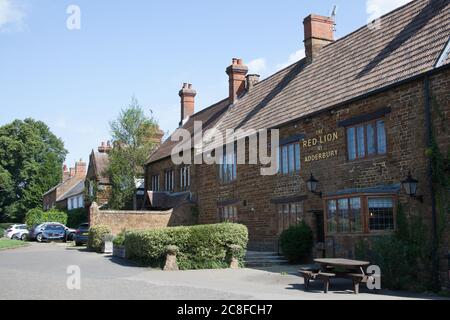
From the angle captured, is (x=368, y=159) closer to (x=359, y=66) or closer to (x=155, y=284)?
(x=359, y=66)

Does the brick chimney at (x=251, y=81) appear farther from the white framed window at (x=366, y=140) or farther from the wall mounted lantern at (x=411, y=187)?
the wall mounted lantern at (x=411, y=187)

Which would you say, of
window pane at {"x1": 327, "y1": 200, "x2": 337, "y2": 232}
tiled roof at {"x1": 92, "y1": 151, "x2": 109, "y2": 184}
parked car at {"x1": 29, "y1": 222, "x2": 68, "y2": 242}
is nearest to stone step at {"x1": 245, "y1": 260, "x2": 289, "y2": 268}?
window pane at {"x1": 327, "y1": 200, "x2": 337, "y2": 232}

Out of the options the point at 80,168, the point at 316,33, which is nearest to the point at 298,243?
the point at 316,33

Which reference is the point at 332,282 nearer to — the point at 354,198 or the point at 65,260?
the point at 354,198

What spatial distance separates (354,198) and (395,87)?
3943 millimetres

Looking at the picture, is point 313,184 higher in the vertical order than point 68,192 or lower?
lower

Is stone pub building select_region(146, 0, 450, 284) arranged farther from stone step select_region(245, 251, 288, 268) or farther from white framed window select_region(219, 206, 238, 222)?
stone step select_region(245, 251, 288, 268)

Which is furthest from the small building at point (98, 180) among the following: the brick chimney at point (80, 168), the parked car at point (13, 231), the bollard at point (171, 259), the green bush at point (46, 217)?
the bollard at point (171, 259)

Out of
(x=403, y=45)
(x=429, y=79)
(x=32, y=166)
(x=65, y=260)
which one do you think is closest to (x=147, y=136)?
(x=65, y=260)

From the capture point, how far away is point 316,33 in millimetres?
26000

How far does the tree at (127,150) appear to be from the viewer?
35.8 meters

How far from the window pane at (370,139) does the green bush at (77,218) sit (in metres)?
37.9

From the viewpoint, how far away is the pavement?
12031mm

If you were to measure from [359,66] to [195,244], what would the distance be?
9.62 m
